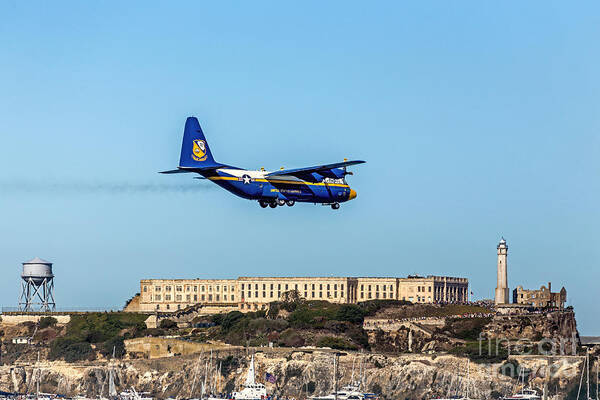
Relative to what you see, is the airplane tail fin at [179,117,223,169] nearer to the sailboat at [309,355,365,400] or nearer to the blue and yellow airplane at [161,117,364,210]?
the blue and yellow airplane at [161,117,364,210]

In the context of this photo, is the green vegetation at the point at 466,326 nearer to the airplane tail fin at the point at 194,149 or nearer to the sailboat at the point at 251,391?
the sailboat at the point at 251,391

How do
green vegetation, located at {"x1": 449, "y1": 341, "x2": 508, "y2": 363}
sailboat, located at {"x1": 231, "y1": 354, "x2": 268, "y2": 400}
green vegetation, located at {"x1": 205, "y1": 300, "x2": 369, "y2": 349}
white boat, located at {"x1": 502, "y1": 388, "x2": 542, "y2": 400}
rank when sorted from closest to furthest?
1. white boat, located at {"x1": 502, "y1": 388, "x2": 542, "y2": 400}
2. sailboat, located at {"x1": 231, "y1": 354, "x2": 268, "y2": 400}
3. green vegetation, located at {"x1": 449, "y1": 341, "x2": 508, "y2": 363}
4. green vegetation, located at {"x1": 205, "y1": 300, "x2": 369, "y2": 349}

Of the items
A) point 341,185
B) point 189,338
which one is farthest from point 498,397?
point 341,185

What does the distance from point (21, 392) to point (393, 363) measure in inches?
2344

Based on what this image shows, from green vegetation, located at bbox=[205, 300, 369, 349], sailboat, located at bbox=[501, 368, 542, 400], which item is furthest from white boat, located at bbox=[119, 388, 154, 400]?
sailboat, located at bbox=[501, 368, 542, 400]

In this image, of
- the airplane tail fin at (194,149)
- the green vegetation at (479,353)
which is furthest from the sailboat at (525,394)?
the airplane tail fin at (194,149)

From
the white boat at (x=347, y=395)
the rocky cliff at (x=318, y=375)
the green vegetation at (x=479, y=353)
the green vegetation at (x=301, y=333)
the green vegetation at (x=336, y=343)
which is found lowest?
the white boat at (x=347, y=395)

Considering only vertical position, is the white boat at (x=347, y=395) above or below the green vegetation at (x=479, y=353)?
below

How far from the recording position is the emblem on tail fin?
305 ft

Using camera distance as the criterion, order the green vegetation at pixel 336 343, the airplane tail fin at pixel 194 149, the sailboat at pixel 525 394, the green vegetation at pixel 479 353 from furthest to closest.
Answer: the green vegetation at pixel 336 343, the green vegetation at pixel 479 353, the sailboat at pixel 525 394, the airplane tail fin at pixel 194 149

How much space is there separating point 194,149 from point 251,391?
71.7 metres

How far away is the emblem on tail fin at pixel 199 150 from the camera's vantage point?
9306 centimetres

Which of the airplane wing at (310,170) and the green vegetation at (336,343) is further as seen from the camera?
the green vegetation at (336,343)

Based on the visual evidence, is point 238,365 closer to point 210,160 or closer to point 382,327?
point 382,327
